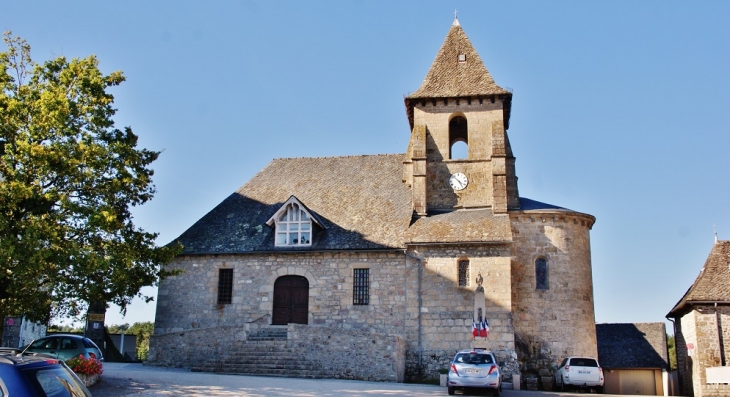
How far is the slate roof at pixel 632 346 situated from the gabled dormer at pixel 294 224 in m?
16.7

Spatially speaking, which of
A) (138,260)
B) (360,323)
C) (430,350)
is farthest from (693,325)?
(138,260)

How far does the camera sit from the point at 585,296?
2716cm

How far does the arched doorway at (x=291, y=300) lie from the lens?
27.6 m

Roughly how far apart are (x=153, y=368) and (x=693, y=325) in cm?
2100

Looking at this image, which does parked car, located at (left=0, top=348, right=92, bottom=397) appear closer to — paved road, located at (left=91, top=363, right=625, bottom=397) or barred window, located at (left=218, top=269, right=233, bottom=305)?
paved road, located at (left=91, top=363, right=625, bottom=397)

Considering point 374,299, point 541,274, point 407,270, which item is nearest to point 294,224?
point 374,299

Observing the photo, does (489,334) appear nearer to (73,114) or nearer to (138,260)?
(138,260)

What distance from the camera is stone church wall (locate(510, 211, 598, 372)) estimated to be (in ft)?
86.8

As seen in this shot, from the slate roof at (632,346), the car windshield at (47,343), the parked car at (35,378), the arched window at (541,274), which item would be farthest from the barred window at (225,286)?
the parked car at (35,378)

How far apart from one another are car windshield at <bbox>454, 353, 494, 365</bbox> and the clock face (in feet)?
36.2

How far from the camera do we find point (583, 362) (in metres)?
23.3

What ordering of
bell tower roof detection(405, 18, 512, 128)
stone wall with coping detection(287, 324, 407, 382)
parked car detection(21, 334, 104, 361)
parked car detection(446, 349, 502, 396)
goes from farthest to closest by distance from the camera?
bell tower roof detection(405, 18, 512, 128) → stone wall with coping detection(287, 324, 407, 382) → parked car detection(21, 334, 104, 361) → parked car detection(446, 349, 502, 396)

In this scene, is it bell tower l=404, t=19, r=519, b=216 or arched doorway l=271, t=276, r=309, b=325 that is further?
bell tower l=404, t=19, r=519, b=216

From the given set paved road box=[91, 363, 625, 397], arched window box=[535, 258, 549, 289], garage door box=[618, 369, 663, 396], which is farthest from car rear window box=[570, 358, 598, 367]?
garage door box=[618, 369, 663, 396]
